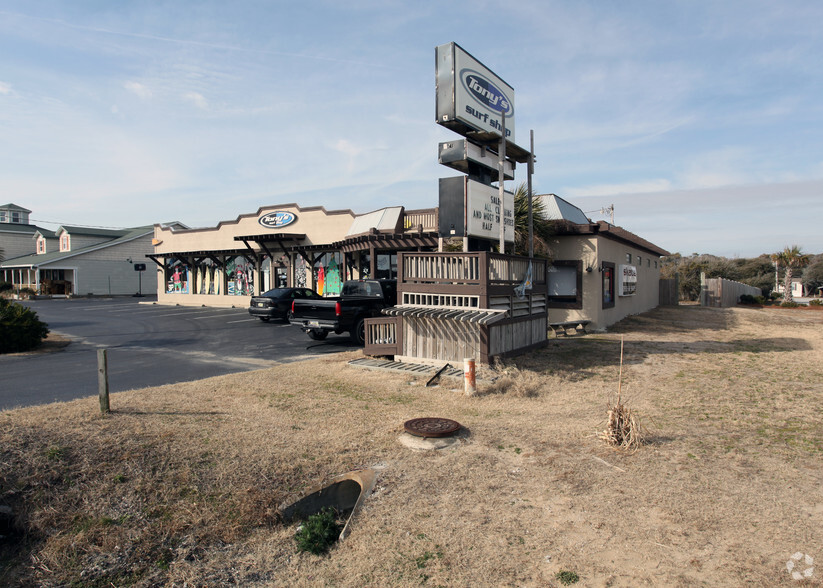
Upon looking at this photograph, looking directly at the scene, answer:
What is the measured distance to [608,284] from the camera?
1703 cm

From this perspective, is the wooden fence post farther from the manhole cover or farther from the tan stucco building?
the tan stucco building

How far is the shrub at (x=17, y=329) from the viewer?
40.9 feet

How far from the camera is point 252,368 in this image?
10609 millimetres

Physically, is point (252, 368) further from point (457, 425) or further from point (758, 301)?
point (758, 301)

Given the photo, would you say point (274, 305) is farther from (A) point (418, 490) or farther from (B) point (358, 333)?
(A) point (418, 490)

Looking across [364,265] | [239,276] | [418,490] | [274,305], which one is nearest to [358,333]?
[274,305]

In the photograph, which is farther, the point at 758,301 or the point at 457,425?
the point at 758,301

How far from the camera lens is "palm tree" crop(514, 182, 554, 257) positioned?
576 inches

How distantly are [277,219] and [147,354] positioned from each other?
16.2 meters

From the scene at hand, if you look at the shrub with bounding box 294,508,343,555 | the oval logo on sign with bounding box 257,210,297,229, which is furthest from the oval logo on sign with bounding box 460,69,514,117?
the oval logo on sign with bounding box 257,210,297,229

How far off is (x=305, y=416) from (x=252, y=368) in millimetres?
4180

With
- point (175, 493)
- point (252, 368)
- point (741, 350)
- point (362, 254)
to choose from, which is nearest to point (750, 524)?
point (175, 493)

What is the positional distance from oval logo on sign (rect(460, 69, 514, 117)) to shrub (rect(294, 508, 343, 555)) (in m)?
9.11

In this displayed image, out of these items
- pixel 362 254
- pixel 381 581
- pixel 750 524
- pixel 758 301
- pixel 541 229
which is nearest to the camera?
pixel 381 581
